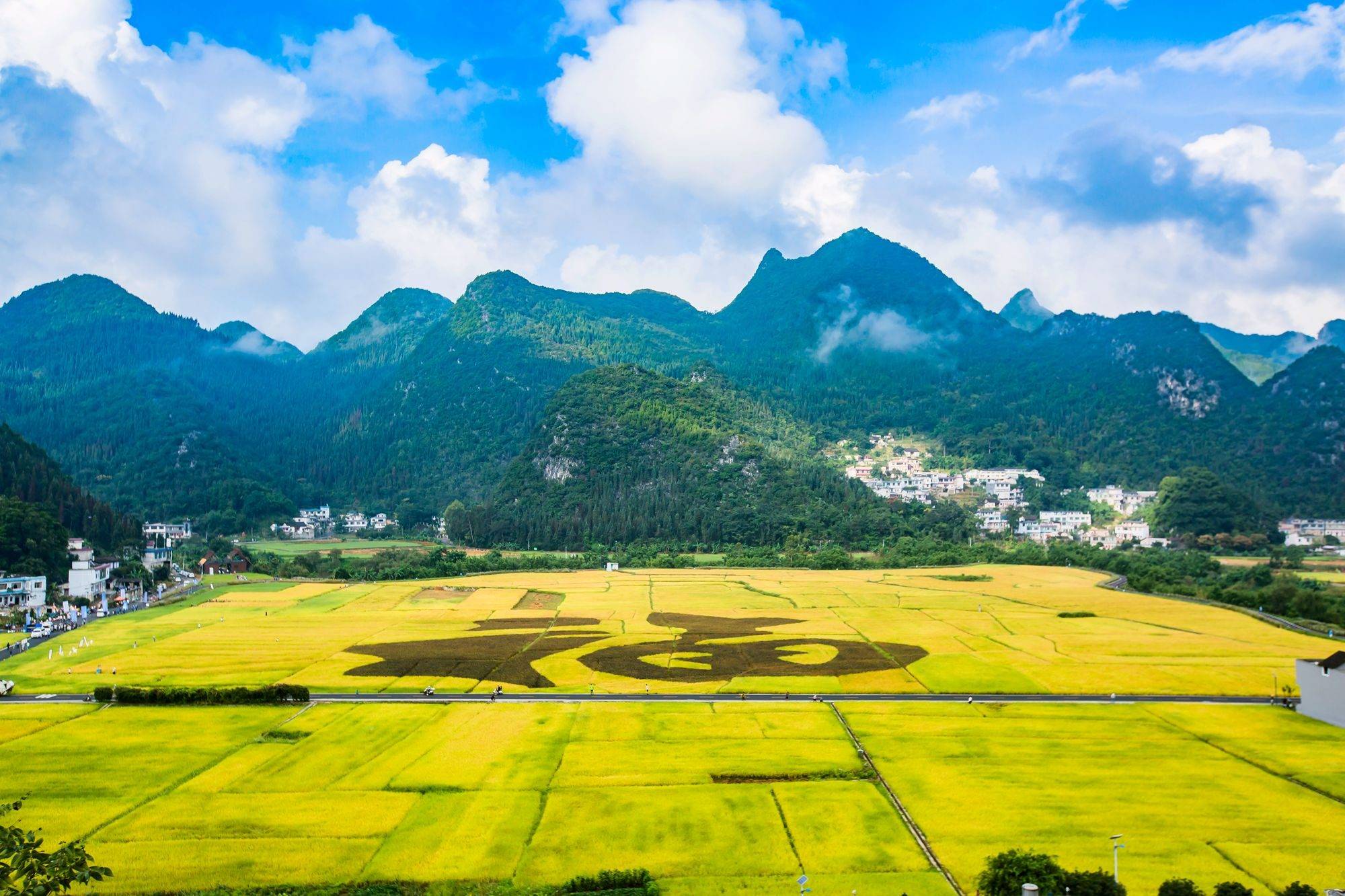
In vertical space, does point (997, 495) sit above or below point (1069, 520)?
above

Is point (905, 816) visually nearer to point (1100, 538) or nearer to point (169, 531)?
point (1100, 538)

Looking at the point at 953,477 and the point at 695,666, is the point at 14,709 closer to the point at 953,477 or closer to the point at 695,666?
the point at 695,666

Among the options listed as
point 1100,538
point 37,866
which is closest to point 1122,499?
point 1100,538

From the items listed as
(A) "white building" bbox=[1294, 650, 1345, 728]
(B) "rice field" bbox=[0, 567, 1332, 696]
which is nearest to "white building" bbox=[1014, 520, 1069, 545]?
(B) "rice field" bbox=[0, 567, 1332, 696]

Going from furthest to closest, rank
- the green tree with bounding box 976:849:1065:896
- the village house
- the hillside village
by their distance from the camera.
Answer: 1. the hillside village
2. the village house
3. the green tree with bounding box 976:849:1065:896

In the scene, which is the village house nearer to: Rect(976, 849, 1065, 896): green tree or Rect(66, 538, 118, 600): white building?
Rect(66, 538, 118, 600): white building

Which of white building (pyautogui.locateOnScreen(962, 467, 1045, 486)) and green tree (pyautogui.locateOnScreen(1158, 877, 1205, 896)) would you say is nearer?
green tree (pyautogui.locateOnScreen(1158, 877, 1205, 896))
